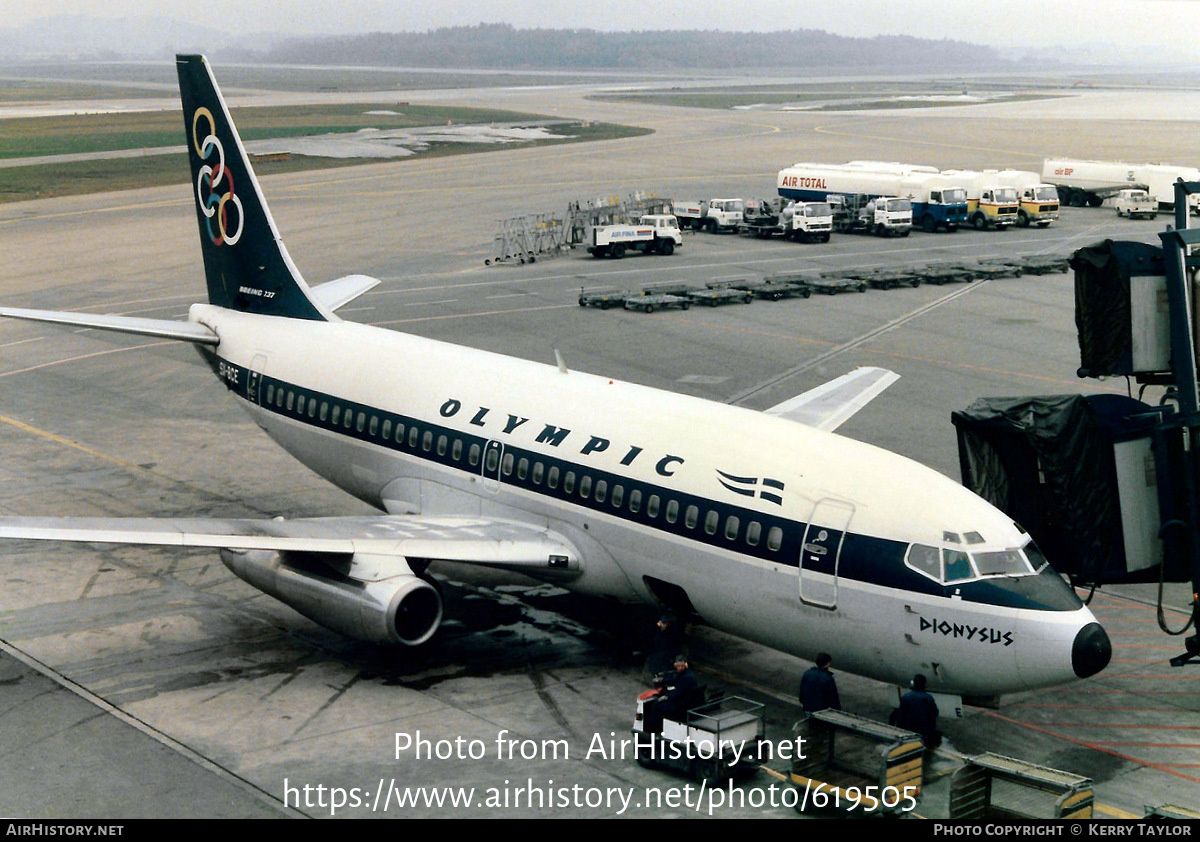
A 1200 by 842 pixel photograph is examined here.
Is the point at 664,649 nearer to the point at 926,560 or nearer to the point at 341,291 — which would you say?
the point at 926,560

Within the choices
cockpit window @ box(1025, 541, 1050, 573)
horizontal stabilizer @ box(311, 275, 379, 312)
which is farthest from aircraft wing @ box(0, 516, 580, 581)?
horizontal stabilizer @ box(311, 275, 379, 312)

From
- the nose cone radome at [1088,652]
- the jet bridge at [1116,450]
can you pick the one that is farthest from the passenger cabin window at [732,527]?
the nose cone radome at [1088,652]

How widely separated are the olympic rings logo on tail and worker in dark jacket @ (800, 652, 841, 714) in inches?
853

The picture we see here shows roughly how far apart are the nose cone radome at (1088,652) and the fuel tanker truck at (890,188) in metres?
77.6

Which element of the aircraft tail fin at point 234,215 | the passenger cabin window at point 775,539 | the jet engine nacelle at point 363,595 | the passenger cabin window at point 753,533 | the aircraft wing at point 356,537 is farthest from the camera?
the aircraft tail fin at point 234,215

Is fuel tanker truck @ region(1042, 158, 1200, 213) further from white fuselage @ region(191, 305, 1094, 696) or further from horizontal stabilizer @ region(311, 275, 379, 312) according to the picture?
white fuselage @ region(191, 305, 1094, 696)

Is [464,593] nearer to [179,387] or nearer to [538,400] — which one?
[538,400]

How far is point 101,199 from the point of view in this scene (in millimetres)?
103875

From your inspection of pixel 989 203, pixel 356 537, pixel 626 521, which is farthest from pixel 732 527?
pixel 989 203

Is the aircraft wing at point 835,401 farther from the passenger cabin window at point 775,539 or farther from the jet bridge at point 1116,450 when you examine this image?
the passenger cabin window at point 775,539

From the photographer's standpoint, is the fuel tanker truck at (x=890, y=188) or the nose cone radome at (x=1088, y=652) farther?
the fuel tanker truck at (x=890, y=188)

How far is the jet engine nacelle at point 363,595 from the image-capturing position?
2511 centimetres

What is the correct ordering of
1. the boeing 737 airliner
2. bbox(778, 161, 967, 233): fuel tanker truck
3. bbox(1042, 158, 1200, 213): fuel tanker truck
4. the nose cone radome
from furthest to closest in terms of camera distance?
bbox(1042, 158, 1200, 213): fuel tanker truck < bbox(778, 161, 967, 233): fuel tanker truck < the boeing 737 airliner < the nose cone radome

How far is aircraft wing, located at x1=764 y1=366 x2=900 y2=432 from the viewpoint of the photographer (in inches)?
1278
